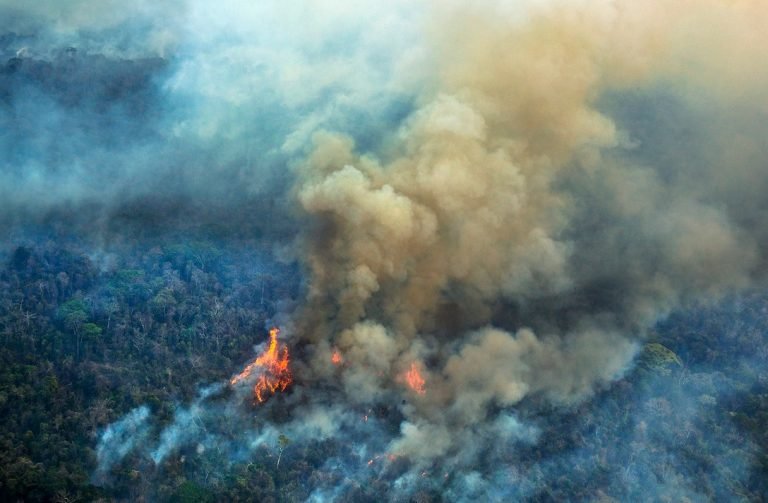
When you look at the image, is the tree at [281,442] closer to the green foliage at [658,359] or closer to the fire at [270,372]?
the fire at [270,372]

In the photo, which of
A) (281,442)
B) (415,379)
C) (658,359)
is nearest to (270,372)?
(281,442)

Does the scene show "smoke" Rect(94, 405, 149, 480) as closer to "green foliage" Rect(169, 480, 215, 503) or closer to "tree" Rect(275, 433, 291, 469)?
"green foliage" Rect(169, 480, 215, 503)

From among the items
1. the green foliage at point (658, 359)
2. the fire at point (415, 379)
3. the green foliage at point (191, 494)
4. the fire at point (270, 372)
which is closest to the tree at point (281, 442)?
the fire at point (270, 372)

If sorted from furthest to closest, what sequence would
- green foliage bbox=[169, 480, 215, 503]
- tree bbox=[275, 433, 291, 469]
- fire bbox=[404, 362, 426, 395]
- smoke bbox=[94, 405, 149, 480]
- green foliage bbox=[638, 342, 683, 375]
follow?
green foliage bbox=[638, 342, 683, 375]
fire bbox=[404, 362, 426, 395]
tree bbox=[275, 433, 291, 469]
smoke bbox=[94, 405, 149, 480]
green foliage bbox=[169, 480, 215, 503]

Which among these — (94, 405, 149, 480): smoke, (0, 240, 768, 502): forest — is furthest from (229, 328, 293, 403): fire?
(94, 405, 149, 480): smoke

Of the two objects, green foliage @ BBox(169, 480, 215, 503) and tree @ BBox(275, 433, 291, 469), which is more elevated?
tree @ BBox(275, 433, 291, 469)

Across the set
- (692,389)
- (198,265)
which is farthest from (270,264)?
(692,389)
